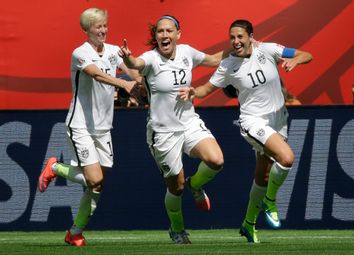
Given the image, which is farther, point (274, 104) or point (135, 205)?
point (135, 205)

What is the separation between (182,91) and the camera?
1415 cm

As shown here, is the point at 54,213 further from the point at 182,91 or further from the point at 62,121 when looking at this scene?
the point at 182,91

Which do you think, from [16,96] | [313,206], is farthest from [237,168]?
[16,96]

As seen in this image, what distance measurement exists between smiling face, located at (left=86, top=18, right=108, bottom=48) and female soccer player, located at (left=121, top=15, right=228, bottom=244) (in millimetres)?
493

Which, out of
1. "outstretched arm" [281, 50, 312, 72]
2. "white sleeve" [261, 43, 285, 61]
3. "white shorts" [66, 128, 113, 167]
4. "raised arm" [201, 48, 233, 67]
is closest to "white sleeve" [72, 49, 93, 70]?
"white shorts" [66, 128, 113, 167]

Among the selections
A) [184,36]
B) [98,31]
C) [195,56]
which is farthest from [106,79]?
[184,36]

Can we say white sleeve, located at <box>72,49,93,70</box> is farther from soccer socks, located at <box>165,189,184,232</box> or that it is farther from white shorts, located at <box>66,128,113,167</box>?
soccer socks, located at <box>165,189,184,232</box>

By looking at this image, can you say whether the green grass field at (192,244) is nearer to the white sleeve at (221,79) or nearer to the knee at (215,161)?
the knee at (215,161)

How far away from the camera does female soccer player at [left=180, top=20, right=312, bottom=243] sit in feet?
47.9

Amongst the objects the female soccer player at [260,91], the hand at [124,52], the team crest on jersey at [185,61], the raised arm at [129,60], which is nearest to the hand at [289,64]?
the female soccer player at [260,91]

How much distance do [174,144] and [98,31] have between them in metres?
1.48

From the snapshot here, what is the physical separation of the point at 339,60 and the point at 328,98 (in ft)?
1.95

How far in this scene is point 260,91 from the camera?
580 inches

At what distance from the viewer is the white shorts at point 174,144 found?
47.2ft
